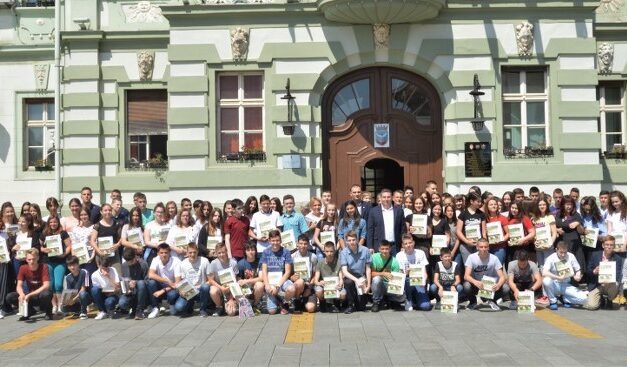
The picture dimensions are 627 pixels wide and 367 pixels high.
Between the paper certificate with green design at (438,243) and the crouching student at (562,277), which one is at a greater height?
the paper certificate with green design at (438,243)

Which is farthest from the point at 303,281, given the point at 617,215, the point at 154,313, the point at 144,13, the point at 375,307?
the point at 144,13

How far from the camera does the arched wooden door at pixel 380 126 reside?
19203 mm

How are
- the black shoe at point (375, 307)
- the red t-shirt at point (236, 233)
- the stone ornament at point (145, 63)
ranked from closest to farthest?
the black shoe at point (375, 307)
the red t-shirt at point (236, 233)
the stone ornament at point (145, 63)

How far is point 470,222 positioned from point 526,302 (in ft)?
6.02

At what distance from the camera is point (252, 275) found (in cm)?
1396

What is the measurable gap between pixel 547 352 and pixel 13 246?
31.3 ft

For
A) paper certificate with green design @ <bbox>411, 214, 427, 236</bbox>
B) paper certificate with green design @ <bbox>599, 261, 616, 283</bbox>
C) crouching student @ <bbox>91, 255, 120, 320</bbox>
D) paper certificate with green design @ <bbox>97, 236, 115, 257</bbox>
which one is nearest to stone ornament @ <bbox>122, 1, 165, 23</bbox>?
paper certificate with green design @ <bbox>97, 236, 115, 257</bbox>

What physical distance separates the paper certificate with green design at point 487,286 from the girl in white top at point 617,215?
8.60 feet

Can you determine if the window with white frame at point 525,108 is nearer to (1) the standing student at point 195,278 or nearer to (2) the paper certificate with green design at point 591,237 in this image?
(2) the paper certificate with green design at point 591,237

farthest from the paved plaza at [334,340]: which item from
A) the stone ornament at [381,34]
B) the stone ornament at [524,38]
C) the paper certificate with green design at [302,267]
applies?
the stone ornament at [381,34]

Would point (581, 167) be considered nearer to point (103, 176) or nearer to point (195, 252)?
point (195, 252)

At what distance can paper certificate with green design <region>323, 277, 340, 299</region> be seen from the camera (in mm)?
13500

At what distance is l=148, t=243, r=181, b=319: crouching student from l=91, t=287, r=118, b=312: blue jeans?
2.12 ft

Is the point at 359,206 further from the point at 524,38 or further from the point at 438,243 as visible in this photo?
the point at 524,38
